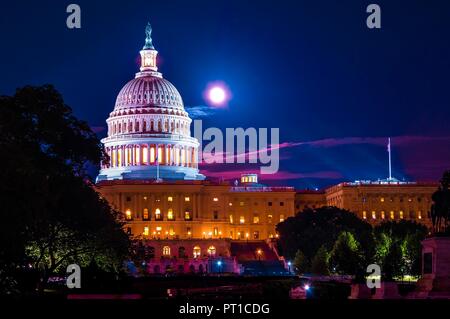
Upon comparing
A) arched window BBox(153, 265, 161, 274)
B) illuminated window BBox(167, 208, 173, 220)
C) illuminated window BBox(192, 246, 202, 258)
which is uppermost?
illuminated window BBox(167, 208, 173, 220)

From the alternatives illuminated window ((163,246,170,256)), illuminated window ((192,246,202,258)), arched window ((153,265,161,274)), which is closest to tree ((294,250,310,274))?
arched window ((153,265,161,274))

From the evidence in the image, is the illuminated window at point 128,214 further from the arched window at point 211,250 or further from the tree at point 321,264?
the tree at point 321,264

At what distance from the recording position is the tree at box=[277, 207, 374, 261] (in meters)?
138

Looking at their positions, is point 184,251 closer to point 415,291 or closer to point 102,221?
point 102,221

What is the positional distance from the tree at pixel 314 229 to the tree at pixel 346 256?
22854 mm

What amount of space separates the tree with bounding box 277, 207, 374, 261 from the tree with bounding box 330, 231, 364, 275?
22854mm

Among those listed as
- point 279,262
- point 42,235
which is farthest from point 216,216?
point 42,235

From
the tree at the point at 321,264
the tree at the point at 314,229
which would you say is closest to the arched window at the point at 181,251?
the tree at the point at 314,229

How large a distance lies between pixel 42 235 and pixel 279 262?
99.7 metres

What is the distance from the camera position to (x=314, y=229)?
152 m

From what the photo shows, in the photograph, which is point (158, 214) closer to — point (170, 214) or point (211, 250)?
point (170, 214)

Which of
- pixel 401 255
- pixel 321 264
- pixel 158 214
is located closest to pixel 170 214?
pixel 158 214

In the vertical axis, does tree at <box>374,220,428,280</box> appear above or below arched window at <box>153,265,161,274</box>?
above

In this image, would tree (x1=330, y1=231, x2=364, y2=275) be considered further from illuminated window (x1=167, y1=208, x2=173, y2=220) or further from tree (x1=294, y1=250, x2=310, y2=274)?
illuminated window (x1=167, y1=208, x2=173, y2=220)
